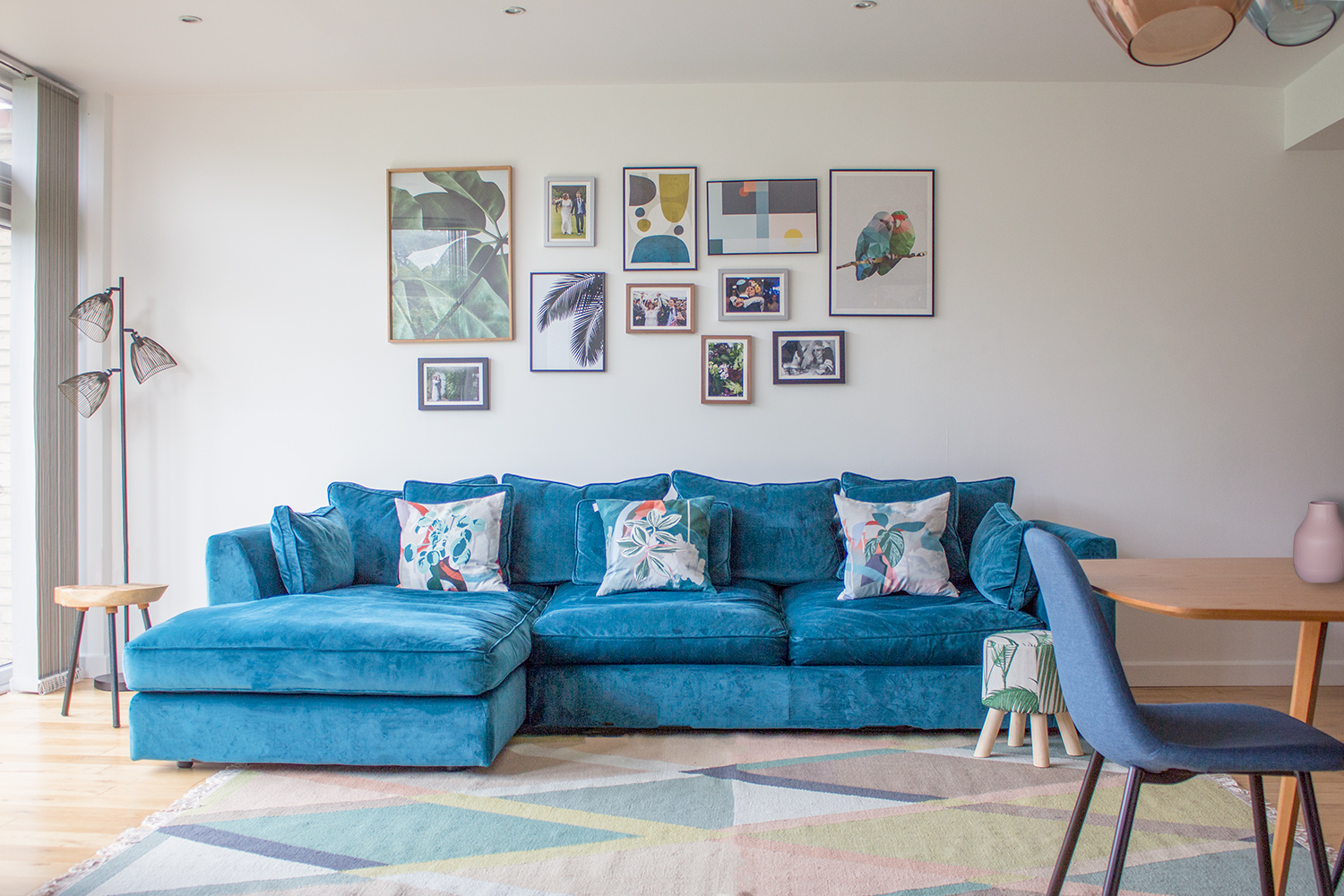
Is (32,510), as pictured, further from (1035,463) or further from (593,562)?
(1035,463)

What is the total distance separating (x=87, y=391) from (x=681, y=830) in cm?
311

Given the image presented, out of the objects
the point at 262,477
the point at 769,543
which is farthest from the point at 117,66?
the point at 769,543

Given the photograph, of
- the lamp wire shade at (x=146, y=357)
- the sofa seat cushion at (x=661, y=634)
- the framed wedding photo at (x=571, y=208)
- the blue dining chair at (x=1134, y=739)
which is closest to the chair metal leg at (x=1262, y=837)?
the blue dining chair at (x=1134, y=739)

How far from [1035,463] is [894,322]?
0.86m

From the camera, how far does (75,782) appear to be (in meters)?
2.61

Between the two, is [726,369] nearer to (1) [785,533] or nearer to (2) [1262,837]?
(1) [785,533]

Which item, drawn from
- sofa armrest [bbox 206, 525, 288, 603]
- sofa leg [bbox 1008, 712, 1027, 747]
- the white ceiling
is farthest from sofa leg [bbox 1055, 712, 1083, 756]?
sofa armrest [bbox 206, 525, 288, 603]

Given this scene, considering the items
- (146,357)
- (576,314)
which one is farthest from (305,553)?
(576,314)

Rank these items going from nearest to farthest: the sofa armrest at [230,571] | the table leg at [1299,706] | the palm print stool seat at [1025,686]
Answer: the table leg at [1299,706] → the palm print stool seat at [1025,686] → the sofa armrest at [230,571]

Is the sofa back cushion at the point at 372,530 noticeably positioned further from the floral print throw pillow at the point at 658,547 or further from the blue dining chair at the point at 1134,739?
the blue dining chair at the point at 1134,739

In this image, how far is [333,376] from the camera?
3898 millimetres

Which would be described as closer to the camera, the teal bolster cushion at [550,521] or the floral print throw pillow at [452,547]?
the floral print throw pillow at [452,547]

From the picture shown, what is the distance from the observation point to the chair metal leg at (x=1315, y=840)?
1.47 m

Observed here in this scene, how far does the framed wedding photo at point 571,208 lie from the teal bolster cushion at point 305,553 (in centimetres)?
158
